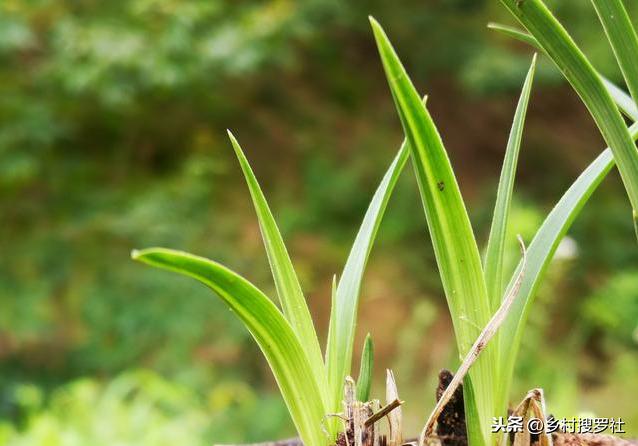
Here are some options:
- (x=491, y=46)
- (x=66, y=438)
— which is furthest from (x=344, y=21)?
(x=66, y=438)

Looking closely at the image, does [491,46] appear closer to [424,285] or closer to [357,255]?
[424,285]

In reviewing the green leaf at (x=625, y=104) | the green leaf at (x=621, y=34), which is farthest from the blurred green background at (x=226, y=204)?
the green leaf at (x=621, y=34)

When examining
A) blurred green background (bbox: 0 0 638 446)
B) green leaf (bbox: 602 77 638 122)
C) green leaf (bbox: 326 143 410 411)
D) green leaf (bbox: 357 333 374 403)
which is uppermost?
blurred green background (bbox: 0 0 638 446)

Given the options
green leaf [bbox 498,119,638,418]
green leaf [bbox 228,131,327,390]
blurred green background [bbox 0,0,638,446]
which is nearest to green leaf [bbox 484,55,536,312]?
green leaf [bbox 498,119,638,418]

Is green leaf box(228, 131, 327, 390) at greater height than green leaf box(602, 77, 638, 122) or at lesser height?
lesser

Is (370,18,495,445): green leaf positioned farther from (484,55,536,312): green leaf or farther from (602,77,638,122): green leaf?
(602,77,638,122): green leaf

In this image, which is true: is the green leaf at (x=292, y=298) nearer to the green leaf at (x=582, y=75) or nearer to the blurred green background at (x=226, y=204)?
the green leaf at (x=582, y=75)
